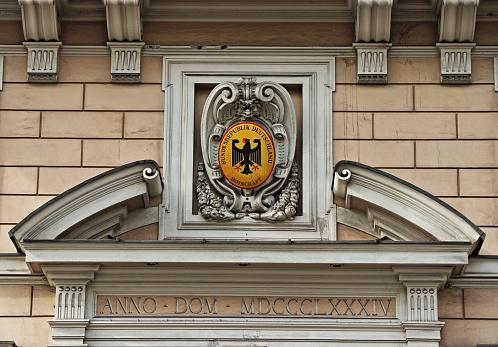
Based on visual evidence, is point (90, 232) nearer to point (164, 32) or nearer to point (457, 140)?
point (164, 32)

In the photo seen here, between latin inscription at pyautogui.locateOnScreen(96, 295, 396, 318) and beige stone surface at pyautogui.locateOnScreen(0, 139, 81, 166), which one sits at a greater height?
beige stone surface at pyautogui.locateOnScreen(0, 139, 81, 166)

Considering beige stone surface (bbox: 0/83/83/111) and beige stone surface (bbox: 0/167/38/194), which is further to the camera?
beige stone surface (bbox: 0/83/83/111)

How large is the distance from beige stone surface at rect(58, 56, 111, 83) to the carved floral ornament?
1.09 metres

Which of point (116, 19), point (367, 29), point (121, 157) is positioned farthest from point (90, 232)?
point (367, 29)

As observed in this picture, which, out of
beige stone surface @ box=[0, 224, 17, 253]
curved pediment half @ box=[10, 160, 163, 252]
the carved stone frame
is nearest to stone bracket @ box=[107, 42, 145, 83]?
the carved stone frame

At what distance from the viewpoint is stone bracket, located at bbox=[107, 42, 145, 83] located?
15000mm

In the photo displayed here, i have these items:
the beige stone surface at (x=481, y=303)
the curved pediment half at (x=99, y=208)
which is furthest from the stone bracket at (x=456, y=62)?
the curved pediment half at (x=99, y=208)

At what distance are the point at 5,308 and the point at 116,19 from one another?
3031 millimetres

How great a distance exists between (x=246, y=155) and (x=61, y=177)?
1.80 meters

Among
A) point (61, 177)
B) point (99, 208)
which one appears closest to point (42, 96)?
point (61, 177)

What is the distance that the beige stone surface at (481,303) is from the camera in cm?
1422

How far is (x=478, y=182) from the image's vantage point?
14.6 metres

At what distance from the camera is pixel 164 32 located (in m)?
15.2

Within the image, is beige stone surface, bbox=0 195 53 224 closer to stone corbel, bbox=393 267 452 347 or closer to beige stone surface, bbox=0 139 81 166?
beige stone surface, bbox=0 139 81 166
